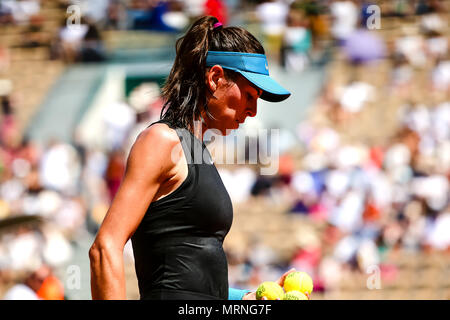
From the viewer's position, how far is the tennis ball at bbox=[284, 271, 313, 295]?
7.17ft

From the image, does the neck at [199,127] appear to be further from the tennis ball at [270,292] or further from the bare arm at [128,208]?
the tennis ball at [270,292]

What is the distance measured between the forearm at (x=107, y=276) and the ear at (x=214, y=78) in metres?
0.54

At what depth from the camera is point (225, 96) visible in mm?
2115

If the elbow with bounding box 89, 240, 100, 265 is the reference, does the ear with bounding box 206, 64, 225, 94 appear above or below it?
above

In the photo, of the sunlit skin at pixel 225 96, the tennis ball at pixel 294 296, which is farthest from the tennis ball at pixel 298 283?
the sunlit skin at pixel 225 96

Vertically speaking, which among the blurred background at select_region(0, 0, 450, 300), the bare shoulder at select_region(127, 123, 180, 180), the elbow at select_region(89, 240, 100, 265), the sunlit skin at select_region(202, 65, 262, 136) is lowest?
the blurred background at select_region(0, 0, 450, 300)

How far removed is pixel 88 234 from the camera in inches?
303

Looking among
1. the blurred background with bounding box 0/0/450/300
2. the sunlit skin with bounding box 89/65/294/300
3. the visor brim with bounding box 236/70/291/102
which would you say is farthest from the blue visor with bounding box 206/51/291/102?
the blurred background with bounding box 0/0/450/300

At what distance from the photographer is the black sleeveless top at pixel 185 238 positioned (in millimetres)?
1979

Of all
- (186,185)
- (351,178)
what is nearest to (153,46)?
(351,178)

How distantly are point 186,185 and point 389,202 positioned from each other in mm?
5982

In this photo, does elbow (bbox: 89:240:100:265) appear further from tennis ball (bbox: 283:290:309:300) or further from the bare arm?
tennis ball (bbox: 283:290:309:300)

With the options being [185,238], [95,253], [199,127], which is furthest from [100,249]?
[199,127]

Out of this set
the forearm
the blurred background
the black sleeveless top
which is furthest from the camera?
the blurred background
